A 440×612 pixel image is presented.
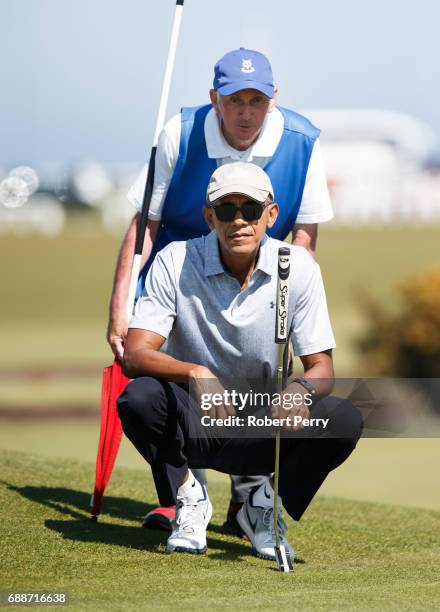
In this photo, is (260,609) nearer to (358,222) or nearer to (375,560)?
(375,560)

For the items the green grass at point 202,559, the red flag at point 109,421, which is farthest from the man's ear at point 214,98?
the green grass at point 202,559

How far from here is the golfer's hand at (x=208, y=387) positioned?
14.9ft

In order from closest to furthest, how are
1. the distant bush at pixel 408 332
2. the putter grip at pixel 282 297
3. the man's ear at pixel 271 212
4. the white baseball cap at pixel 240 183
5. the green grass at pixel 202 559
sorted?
the green grass at pixel 202 559
the putter grip at pixel 282 297
the white baseball cap at pixel 240 183
the man's ear at pixel 271 212
the distant bush at pixel 408 332

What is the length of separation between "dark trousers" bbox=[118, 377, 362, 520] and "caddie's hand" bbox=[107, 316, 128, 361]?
722mm

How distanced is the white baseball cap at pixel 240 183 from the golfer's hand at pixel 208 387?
0.65 m

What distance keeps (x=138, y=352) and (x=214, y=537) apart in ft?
3.62

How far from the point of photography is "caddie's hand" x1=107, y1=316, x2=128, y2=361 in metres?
5.52

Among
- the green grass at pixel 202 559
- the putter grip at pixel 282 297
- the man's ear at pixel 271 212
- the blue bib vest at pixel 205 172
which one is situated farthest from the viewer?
the blue bib vest at pixel 205 172

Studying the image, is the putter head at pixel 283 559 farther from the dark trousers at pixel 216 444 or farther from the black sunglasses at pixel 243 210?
the black sunglasses at pixel 243 210

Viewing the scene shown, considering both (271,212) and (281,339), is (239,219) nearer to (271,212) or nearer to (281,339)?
(271,212)

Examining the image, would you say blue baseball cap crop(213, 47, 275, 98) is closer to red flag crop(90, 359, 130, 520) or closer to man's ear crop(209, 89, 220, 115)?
man's ear crop(209, 89, 220, 115)

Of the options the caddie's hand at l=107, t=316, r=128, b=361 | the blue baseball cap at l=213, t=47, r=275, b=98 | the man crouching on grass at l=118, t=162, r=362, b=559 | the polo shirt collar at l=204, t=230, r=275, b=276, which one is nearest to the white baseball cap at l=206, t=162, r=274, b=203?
the man crouching on grass at l=118, t=162, r=362, b=559

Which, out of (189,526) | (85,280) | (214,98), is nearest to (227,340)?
(189,526)

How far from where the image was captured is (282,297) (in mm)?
4457
